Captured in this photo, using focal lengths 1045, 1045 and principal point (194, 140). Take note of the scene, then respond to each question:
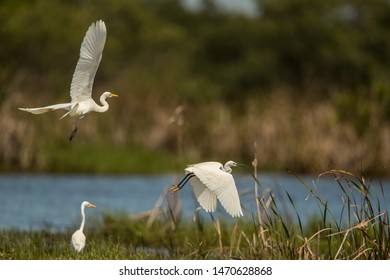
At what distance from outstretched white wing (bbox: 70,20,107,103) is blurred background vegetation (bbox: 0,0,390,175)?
4.83 ft

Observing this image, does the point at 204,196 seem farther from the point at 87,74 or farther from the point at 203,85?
the point at 203,85

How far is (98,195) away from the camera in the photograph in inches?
749

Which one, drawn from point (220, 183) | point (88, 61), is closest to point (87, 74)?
point (88, 61)

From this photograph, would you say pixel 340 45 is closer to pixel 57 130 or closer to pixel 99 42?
pixel 57 130

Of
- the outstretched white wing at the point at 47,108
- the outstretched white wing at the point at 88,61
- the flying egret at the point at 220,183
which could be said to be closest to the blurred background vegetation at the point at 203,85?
the flying egret at the point at 220,183

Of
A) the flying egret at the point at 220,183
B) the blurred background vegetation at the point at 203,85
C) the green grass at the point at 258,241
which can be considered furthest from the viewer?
the blurred background vegetation at the point at 203,85

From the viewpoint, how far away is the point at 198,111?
24.9 meters

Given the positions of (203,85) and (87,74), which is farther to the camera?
(203,85)

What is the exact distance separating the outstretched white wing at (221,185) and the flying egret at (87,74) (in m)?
1.06

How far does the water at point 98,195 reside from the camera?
15.3 m

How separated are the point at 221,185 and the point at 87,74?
1584mm

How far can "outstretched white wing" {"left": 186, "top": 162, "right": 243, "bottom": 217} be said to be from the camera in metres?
7.75

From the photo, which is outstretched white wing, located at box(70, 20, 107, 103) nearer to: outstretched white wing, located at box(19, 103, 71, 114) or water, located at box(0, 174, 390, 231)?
outstretched white wing, located at box(19, 103, 71, 114)

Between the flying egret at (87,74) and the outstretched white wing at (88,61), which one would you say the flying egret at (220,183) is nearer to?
the flying egret at (87,74)
